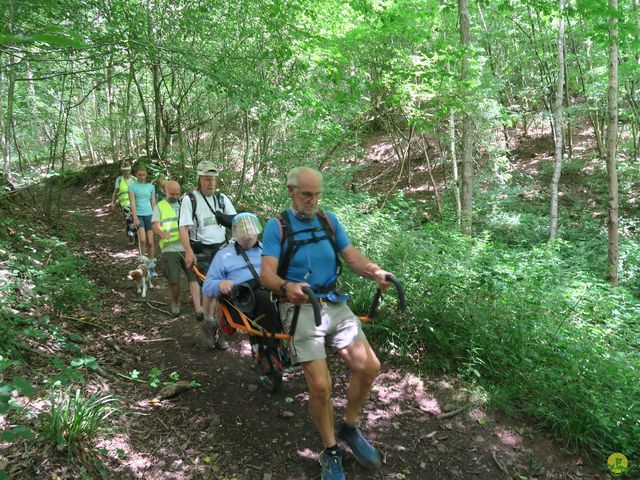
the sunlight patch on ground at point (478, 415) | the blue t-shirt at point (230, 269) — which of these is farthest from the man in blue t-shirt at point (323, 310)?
the sunlight patch on ground at point (478, 415)

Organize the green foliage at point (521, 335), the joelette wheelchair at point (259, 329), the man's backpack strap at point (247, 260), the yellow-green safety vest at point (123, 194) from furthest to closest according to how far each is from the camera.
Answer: the yellow-green safety vest at point (123, 194), the man's backpack strap at point (247, 260), the joelette wheelchair at point (259, 329), the green foliage at point (521, 335)

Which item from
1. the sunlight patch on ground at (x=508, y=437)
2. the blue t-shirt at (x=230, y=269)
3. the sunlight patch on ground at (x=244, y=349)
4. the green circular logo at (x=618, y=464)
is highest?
the blue t-shirt at (x=230, y=269)

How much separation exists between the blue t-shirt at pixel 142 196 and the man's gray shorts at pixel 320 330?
5835 millimetres

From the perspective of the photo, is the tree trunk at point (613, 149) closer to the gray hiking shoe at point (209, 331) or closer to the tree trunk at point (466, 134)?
the tree trunk at point (466, 134)

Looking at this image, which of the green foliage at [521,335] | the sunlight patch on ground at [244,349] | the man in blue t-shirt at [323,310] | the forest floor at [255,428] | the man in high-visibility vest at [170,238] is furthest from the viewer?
the man in high-visibility vest at [170,238]

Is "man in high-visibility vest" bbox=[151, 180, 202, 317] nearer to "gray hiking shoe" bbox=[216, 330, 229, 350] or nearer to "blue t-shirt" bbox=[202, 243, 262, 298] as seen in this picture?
"gray hiking shoe" bbox=[216, 330, 229, 350]

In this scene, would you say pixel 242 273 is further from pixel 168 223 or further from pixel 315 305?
pixel 168 223

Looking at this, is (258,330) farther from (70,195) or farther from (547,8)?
(70,195)

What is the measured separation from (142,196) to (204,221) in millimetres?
3521

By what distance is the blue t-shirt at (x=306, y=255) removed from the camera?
306 cm

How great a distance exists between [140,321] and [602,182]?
699 inches

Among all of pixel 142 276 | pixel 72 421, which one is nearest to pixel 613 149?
pixel 142 276

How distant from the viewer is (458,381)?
4.36 metres

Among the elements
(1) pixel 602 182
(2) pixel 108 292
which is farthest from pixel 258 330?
(1) pixel 602 182
